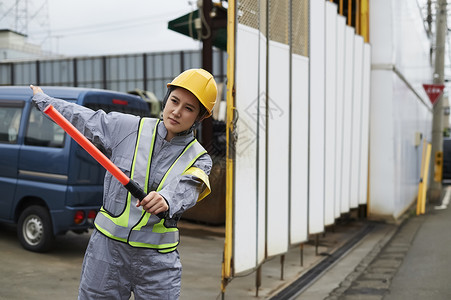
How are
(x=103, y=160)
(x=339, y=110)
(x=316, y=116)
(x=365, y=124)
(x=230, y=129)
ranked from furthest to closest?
(x=365, y=124) < (x=339, y=110) < (x=316, y=116) < (x=230, y=129) < (x=103, y=160)

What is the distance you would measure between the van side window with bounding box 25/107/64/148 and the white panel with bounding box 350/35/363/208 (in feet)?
16.3

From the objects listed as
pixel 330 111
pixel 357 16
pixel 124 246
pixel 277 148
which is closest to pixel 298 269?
pixel 277 148

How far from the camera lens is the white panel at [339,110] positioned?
8.20m

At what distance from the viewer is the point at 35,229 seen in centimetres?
685

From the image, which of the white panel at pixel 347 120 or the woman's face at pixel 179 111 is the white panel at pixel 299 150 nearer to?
the white panel at pixel 347 120

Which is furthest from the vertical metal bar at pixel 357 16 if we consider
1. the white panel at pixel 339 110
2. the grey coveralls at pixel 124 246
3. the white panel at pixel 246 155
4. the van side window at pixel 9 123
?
the grey coveralls at pixel 124 246

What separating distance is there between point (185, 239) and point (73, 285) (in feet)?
10.3

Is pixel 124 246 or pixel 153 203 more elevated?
pixel 153 203

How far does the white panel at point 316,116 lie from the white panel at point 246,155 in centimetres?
179

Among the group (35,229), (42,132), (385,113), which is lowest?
(35,229)

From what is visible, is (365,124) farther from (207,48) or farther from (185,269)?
(185,269)

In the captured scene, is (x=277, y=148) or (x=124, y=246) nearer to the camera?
(x=124, y=246)

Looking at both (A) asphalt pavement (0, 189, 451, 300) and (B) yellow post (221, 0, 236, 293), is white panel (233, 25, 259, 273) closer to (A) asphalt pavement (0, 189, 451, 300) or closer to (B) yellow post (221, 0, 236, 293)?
(B) yellow post (221, 0, 236, 293)

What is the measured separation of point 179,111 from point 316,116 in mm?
4715
